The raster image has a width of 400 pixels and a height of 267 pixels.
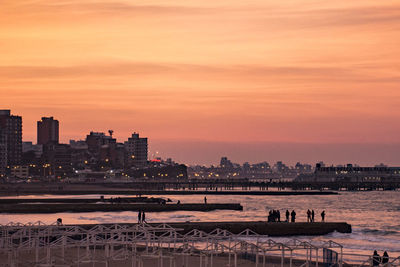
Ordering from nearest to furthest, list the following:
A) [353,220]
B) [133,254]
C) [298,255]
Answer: [133,254], [298,255], [353,220]

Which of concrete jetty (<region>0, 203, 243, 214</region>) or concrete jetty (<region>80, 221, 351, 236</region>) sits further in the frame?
concrete jetty (<region>0, 203, 243, 214</region>)

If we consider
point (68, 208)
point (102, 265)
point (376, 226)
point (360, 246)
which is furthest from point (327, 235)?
point (68, 208)

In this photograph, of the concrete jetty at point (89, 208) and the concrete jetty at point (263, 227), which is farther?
the concrete jetty at point (89, 208)

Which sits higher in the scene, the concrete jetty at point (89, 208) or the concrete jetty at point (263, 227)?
the concrete jetty at point (263, 227)

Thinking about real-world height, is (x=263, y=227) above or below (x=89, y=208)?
above

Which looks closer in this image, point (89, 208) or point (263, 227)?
point (263, 227)

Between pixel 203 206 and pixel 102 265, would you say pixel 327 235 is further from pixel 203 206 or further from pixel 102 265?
pixel 203 206

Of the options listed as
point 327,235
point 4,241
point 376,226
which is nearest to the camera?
point 4,241

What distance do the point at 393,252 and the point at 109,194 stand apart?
139m

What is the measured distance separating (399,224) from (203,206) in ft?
103

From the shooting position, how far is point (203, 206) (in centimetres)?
12069

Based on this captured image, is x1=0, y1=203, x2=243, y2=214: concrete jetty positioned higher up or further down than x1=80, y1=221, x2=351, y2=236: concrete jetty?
further down

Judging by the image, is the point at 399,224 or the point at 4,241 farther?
the point at 399,224

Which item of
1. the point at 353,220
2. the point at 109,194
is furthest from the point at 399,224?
the point at 109,194
